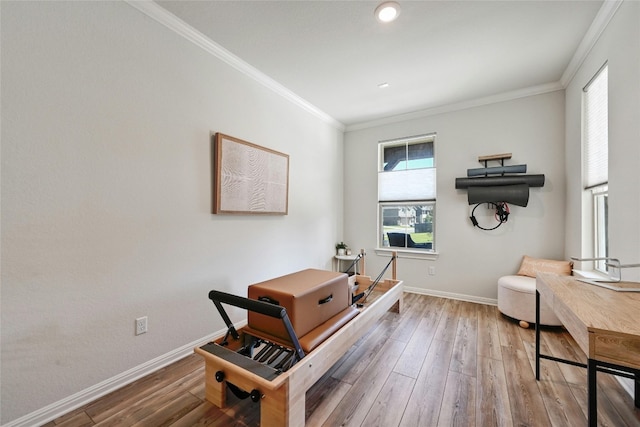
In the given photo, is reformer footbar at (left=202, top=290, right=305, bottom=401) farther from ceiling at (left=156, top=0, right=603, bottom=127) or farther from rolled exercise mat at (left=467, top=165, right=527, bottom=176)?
rolled exercise mat at (left=467, top=165, right=527, bottom=176)

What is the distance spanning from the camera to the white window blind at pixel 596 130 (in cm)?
223

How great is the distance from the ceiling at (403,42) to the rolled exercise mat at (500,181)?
112 centimetres

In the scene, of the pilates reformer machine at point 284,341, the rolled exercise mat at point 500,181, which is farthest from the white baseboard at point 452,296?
the pilates reformer machine at point 284,341

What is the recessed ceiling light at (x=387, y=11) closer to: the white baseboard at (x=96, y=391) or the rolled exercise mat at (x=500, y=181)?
the rolled exercise mat at (x=500, y=181)

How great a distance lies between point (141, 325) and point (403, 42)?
3207mm

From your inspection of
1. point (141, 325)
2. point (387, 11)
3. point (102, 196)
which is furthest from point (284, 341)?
point (387, 11)

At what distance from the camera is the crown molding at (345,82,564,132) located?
10.4 feet

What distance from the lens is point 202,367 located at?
2029 millimetres

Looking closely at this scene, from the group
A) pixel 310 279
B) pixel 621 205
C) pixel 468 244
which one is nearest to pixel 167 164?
pixel 310 279

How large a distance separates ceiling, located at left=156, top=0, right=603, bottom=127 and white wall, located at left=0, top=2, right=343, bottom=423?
503mm

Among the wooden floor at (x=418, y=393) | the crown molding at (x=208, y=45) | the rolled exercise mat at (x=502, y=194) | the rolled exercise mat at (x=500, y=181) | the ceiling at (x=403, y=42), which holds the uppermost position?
the ceiling at (x=403, y=42)

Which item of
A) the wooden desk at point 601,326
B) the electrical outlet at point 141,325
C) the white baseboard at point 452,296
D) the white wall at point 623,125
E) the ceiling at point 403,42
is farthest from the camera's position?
the white baseboard at point 452,296

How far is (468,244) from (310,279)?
267cm

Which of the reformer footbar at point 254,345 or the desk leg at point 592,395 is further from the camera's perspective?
the reformer footbar at point 254,345
